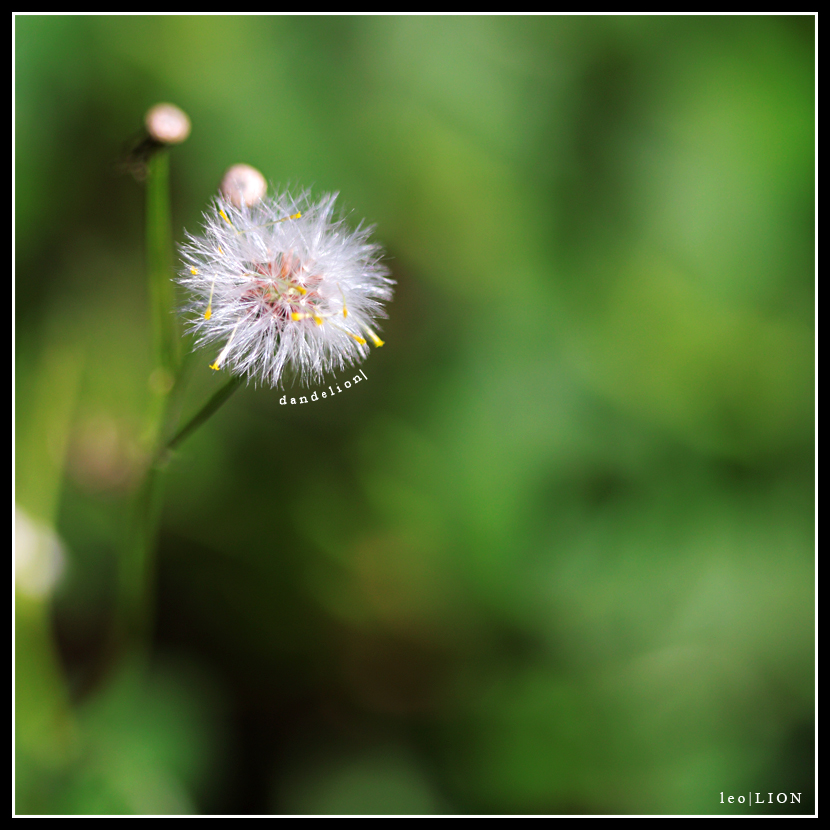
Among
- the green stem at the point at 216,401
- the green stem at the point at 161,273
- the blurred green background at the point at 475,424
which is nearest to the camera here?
the green stem at the point at 216,401

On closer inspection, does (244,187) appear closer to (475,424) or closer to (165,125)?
A: (165,125)

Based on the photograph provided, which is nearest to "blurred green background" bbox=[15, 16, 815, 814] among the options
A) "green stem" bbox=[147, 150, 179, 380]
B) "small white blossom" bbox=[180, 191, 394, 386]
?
"green stem" bbox=[147, 150, 179, 380]

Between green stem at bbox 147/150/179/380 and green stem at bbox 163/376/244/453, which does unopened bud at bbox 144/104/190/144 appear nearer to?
green stem at bbox 147/150/179/380

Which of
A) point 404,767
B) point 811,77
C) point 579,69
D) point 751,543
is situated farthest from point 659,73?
point 404,767

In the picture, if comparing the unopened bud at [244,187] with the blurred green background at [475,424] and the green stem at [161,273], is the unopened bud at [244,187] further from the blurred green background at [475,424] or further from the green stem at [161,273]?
the blurred green background at [475,424]

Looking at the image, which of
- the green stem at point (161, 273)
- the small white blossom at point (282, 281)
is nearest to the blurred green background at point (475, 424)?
the green stem at point (161, 273)

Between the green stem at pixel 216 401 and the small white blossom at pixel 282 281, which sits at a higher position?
the small white blossom at pixel 282 281
